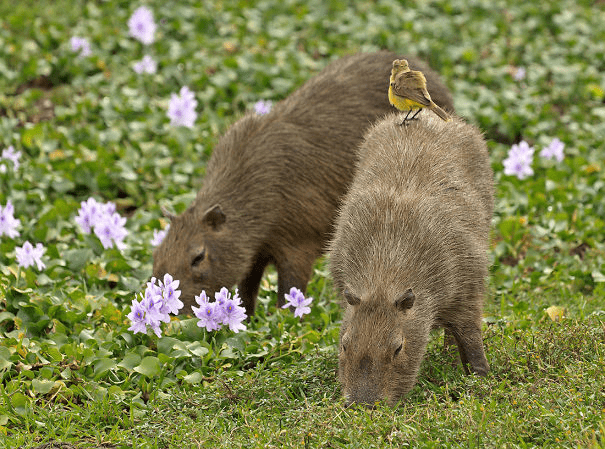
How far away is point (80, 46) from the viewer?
10703 mm

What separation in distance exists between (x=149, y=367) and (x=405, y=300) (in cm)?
167

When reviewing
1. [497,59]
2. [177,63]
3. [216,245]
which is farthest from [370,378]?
[497,59]

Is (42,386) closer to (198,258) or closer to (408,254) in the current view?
(198,258)

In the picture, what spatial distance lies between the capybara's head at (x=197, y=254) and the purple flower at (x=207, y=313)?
657mm

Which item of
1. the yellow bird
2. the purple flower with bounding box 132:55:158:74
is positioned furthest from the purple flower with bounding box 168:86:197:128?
the yellow bird

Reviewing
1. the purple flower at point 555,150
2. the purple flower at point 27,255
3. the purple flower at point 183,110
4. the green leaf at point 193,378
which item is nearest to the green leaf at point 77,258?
the purple flower at point 27,255

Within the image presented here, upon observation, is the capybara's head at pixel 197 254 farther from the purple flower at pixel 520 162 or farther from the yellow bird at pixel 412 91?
the purple flower at pixel 520 162

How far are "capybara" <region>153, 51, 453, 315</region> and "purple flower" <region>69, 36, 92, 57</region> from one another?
159 inches

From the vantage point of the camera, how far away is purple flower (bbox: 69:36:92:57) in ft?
35.1

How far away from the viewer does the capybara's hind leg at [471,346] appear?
17.3 feet

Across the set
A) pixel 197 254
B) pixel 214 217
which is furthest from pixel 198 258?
pixel 214 217

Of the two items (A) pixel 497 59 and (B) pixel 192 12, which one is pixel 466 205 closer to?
(A) pixel 497 59

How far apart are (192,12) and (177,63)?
146 centimetres

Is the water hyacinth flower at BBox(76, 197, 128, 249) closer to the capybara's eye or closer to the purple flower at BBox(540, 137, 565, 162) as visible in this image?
the capybara's eye
